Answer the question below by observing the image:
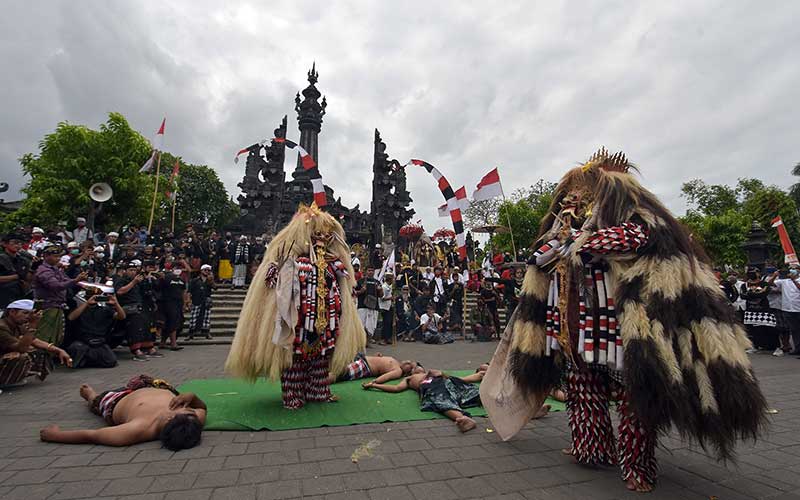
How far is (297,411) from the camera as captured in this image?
4367 mm

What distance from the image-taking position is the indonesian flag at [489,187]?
11531mm

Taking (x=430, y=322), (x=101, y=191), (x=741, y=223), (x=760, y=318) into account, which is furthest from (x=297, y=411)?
(x=741, y=223)

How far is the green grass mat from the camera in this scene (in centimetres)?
400

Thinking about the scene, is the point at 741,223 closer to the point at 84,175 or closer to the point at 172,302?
the point at 172,302

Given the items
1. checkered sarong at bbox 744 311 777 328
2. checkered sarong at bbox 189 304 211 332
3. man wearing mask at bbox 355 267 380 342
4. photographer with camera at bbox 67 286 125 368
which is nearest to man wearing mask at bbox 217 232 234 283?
checkered sarong at bbox 189 304 211 332

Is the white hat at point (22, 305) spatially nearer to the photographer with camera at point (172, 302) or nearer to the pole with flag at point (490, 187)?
the photographer with camera at point (172, 302)

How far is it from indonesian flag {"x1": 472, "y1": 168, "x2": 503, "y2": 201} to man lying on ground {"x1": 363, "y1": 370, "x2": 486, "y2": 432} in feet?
23.4

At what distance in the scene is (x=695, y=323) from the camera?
248 centimetres

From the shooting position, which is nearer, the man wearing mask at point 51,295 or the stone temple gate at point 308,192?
the man wearing mask at point 51,295

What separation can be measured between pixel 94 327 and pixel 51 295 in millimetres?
892

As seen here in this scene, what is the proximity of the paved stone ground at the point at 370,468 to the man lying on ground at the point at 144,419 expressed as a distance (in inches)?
3.5

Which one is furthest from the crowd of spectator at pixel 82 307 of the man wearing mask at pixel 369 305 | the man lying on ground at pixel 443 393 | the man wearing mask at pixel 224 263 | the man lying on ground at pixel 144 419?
the man lying on ground at pixel 443 393

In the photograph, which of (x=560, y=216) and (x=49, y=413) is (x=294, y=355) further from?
(x=560, y=216)

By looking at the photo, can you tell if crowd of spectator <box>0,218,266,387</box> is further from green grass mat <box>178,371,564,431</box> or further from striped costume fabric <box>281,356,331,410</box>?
striped costume fabric <box>281,356,331,410</box>
